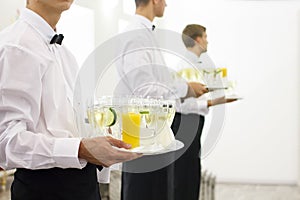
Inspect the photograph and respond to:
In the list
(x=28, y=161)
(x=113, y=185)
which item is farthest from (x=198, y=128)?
(x=28, y=161)

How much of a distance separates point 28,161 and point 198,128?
65.4 inches

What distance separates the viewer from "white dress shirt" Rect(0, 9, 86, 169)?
1062mm

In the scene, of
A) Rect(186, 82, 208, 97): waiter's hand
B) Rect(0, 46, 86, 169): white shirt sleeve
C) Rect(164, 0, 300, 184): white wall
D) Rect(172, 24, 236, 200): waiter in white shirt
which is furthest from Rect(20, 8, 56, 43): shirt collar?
Rect(164, 0, 300, 184): white wall

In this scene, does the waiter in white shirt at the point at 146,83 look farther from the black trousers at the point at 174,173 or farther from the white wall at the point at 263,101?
the white wall at the point at 263,101

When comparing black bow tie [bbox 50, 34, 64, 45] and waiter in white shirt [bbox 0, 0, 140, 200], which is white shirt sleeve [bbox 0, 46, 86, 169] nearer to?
waiter in white shirt [bbox 0, 0, 140, 200]

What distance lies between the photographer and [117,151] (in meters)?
1.08

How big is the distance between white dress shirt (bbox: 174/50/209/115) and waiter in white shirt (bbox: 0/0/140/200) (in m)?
1.26

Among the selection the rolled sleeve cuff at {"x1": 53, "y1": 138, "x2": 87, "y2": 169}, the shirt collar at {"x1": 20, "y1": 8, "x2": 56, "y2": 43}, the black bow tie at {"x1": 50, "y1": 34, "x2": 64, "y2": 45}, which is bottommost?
the rolled sleeve cuff at {"x1": 53, "y1": 138, "x2": 87, "y2": 169}

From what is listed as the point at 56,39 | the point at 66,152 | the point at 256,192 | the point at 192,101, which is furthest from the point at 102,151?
the point at 256,192

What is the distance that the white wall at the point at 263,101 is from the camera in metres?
4.35

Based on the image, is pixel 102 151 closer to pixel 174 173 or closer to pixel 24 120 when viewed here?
pixel 24 120

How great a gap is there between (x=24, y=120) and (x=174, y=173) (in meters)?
1.67

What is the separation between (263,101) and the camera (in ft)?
14.7

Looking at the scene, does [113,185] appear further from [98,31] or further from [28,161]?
[28,161]
